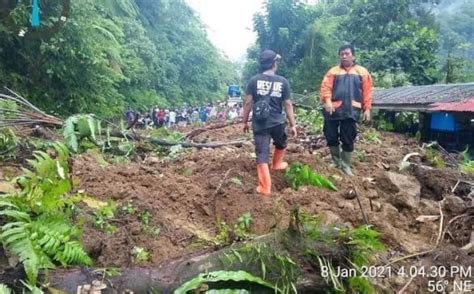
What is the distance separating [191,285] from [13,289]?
105cm

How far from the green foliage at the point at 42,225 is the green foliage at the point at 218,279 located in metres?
0.72

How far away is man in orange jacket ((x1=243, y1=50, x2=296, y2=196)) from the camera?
17.3 feet

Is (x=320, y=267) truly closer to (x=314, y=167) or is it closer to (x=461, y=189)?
(x=314, y=167)

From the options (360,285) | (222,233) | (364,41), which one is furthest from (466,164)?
(364,41)

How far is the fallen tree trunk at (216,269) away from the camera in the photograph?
3078 millimetres

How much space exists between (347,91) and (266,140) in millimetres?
1463

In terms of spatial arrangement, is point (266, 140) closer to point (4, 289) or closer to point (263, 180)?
point (263, 180)

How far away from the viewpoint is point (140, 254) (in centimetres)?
371

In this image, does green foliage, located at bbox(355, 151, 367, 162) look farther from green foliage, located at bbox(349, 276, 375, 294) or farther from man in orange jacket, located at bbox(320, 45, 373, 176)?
green foliage, located at bbox(349, 276, 375, 294)

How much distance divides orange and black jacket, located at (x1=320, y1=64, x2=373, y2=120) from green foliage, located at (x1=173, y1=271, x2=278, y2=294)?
3.32 metres

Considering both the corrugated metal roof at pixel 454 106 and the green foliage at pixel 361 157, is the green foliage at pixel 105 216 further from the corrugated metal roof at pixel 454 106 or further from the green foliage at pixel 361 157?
the corrugated metal roof at pixel 454 106

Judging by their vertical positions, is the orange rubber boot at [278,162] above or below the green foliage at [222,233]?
above

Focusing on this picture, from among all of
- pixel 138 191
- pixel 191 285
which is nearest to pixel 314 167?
pixel 138 191

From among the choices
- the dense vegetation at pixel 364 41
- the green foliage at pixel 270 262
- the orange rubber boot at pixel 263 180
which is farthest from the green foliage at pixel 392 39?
the green foliage at pixel 270 262
